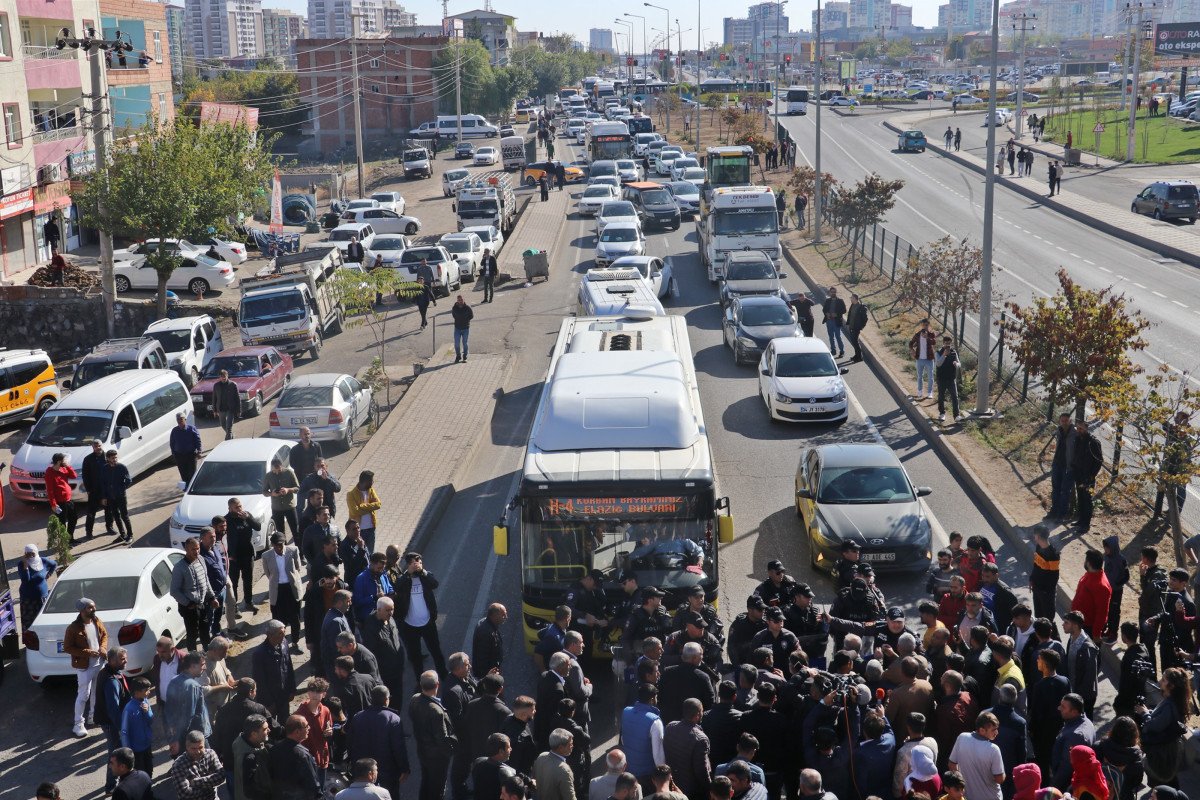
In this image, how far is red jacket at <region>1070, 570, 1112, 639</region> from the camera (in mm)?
13328

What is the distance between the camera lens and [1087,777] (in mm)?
8938

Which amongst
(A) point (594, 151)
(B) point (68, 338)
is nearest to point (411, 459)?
(B) point (68, 338)

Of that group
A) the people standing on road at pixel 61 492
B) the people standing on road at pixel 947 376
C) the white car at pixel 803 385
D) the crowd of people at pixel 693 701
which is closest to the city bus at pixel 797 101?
the white car at pixel 803 385

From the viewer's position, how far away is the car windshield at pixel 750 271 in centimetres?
3325

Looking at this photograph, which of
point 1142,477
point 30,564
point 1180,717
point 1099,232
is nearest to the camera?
point 1180,717

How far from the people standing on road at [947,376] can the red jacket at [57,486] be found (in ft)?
49.8

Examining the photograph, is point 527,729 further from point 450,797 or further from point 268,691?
point 268,691

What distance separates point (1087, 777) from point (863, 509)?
317 inches

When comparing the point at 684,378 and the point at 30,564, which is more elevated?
the point at 684,378

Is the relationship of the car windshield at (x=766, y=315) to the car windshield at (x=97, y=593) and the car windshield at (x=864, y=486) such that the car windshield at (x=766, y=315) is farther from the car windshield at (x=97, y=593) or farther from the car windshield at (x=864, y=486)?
the car windshield at (x=97, y=593)

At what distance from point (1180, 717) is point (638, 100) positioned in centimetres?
12438

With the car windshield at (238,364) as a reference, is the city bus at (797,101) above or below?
above

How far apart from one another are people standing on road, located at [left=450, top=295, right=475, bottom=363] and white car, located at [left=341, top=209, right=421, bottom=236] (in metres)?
25.9

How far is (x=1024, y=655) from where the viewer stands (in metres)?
11.4
